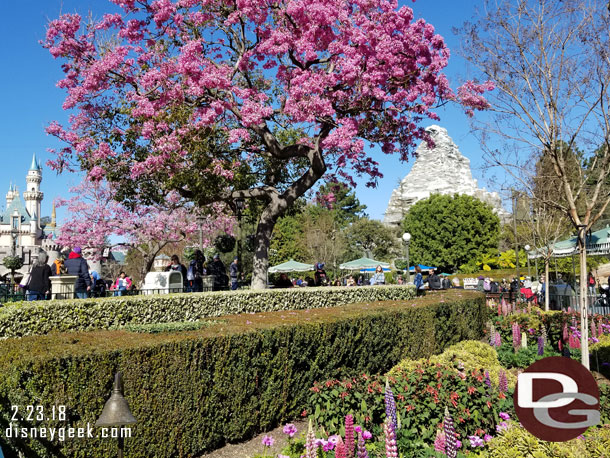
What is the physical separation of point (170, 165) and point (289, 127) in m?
4.46

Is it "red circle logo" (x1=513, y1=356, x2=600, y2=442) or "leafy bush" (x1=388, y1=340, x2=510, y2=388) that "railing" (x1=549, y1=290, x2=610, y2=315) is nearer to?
"leafy bush" (x1=388, y1=340, x2=510, y2=388)

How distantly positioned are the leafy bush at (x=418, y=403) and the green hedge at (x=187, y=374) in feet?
2.87

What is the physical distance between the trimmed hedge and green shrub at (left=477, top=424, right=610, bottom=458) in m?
5.47

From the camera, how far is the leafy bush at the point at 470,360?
22.9 feet

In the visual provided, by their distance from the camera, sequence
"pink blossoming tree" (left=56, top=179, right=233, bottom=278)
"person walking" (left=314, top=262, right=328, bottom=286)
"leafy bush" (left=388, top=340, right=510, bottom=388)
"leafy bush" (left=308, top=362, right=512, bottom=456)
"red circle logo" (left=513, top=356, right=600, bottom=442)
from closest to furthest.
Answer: "red circle logo" (left=513, top=356, right=600, bottom=442) → "leafy bush" (left=308, top=362, right=512, bottom=456) → "leafy bush" (left=388, top=340, right=510, bottom=388) → "person walking" (left=314, top=262, right=328, bottom=286) → "pink blossoming tree" (left=56, top=179, right=233, bottom=278)

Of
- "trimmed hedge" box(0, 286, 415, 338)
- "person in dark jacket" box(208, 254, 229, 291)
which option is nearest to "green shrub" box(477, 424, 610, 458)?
"trimmed hedge" box(0, 286, 415, 338)

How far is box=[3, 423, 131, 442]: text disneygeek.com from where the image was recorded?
3992mm

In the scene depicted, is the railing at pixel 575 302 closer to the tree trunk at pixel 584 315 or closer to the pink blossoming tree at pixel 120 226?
the tree trunk at pixel 584 315

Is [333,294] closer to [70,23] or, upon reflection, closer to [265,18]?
[265,18]

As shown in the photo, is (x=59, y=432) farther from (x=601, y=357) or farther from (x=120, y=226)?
(x=120, y=226)

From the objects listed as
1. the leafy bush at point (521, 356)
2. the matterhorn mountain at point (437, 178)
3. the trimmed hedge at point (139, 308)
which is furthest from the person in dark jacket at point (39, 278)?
the matterhorn mountain at point (437, 178)

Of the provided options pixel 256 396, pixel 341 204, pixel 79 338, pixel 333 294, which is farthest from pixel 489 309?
pixel 341 204

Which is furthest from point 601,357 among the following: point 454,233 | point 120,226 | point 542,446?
point 454,233

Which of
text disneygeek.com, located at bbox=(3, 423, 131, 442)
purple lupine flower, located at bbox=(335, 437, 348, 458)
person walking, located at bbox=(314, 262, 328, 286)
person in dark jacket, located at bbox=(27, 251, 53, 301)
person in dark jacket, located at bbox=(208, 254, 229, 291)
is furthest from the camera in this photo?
person walking, located at bbox=(314, 262, 328, 286)
